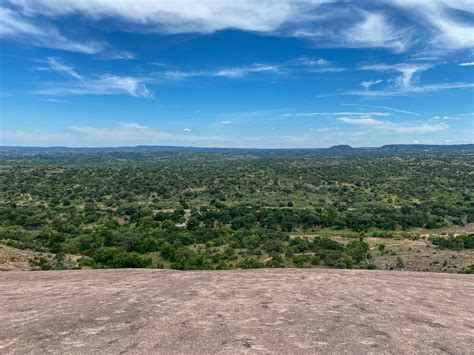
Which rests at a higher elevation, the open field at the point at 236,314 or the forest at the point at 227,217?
the open field at the point at 236,314

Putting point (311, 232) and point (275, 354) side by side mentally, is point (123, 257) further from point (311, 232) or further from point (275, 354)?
point (311, 232)

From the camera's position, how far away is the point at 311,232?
62969 millimetres

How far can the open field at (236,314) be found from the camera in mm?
5898

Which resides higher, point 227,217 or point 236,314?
point 236,314

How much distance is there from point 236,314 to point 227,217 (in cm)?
6329

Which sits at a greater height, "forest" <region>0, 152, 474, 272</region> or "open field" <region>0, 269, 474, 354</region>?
"open field" <region>0, 269, 474, 354</region>

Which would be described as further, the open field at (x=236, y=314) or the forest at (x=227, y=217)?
the forest at (x=227, y=217)

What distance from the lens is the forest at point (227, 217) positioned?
135 ft

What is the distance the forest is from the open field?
12.9 metres

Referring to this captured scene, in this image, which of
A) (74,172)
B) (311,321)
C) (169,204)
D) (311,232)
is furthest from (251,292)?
(74,172)

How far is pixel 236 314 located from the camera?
723 cm

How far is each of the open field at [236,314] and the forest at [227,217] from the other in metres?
12.9

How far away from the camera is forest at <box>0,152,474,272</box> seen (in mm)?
41062

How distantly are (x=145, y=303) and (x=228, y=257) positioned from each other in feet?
117
